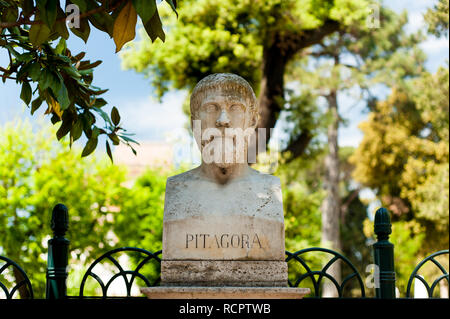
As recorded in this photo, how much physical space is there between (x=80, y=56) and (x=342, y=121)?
701 inches

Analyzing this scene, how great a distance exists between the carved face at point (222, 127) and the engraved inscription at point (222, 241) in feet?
1.73

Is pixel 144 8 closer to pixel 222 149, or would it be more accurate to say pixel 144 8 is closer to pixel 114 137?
pixel 222 149

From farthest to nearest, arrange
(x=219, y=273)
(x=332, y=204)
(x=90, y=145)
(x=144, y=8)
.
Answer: (x=332, y=204) → (x=90, y=145) → (x=219, y=273) → (x=144, y=8)

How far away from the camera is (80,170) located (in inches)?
460

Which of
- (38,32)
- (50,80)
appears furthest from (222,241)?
(38,32)

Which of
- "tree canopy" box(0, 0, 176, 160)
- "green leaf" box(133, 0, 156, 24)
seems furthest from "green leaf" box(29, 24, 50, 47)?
"green leaf" box(133, 0, 156, 24)

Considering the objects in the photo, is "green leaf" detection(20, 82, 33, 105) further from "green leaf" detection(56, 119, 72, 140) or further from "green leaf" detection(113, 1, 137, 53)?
"green leaf" detection(113, 1, 137, 53)

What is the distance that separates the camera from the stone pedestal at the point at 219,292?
333 centimetres

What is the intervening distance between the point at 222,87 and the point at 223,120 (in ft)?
0.86

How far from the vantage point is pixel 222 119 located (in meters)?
3.69

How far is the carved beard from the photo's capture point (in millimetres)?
3729
